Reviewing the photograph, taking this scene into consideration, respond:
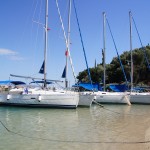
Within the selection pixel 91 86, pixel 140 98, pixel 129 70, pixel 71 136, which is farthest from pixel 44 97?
pixel 129 70

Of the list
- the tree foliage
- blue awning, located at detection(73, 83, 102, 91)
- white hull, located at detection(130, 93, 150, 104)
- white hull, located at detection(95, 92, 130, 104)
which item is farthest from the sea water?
the tree foliage

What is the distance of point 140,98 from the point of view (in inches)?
1734

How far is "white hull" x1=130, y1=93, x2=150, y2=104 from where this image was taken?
1724 inches

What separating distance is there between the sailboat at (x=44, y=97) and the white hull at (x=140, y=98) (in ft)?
42.1

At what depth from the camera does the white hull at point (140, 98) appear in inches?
1724

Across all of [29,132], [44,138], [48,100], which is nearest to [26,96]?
[48,100]

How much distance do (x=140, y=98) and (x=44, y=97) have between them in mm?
15538

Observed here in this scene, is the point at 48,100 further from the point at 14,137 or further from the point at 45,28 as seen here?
the point at 14,137

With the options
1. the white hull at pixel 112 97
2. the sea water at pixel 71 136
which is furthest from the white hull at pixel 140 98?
the sea water at pixel 71 136

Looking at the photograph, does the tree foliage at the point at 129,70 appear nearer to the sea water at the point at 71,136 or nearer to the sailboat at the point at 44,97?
the sailboat at the point at 44,97

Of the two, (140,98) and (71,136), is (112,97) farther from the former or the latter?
(71,136)

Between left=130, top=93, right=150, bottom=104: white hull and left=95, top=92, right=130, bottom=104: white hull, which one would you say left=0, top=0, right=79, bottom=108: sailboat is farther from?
left=130, top=93, right=150, bottom=104: white hull

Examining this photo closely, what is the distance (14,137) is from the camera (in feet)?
56.0

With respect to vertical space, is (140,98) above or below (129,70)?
below
